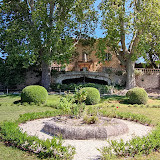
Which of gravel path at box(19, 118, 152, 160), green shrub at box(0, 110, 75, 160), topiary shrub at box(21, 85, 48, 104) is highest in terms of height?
topiary shrub at box(21, 85, 48, 104)

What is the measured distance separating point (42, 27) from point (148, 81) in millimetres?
16885

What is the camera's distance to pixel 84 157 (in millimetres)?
4473

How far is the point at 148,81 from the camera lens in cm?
2658

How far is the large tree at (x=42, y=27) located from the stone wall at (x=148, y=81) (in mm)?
11594

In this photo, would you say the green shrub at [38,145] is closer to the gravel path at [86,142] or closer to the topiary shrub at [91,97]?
the gravel path at [86,142]

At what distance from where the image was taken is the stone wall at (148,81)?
2641cm

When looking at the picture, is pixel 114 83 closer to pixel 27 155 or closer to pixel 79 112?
pixel 79 112

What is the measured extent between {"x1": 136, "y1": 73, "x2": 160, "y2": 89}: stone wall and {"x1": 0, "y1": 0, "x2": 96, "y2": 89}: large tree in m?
11.6

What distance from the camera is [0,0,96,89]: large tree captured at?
735 inches

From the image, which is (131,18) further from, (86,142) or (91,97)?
(86,142)

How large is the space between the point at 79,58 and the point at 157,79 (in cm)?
1297

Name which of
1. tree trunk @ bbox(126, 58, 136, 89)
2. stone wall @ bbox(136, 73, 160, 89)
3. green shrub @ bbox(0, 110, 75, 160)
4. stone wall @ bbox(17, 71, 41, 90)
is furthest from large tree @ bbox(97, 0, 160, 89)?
green shrub @ bbox(0, 110, 75, 160)

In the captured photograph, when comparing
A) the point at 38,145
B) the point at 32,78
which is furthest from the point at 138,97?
the point at 32,78

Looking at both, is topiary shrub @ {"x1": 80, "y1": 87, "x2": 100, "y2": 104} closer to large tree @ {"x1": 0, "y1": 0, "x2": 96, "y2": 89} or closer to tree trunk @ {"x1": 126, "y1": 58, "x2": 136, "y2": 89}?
large tree @ {"x1": 0, "y1": 0, "x2": 96, "y2": 89}
